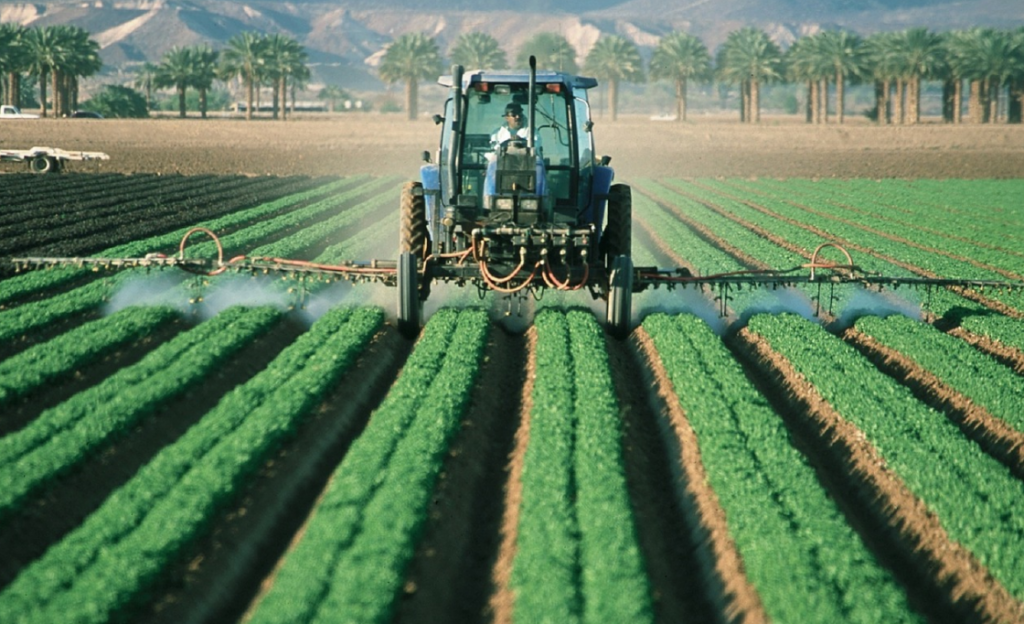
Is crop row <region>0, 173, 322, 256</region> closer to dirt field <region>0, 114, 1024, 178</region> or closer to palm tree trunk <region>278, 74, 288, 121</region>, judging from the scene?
dirt field <region>0, 114, 1024, 178</region>

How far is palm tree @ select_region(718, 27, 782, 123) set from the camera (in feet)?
277

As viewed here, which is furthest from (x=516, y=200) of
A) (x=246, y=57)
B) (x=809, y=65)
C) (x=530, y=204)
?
(x=246, y=57)

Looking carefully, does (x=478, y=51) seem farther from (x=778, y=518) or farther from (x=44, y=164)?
(x=778, y=518)

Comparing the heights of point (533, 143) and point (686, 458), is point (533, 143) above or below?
above

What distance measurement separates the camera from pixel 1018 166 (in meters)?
46.6

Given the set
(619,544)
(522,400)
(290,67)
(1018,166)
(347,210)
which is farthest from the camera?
(290,67)

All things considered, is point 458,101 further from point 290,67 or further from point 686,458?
point 290,67

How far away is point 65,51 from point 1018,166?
56218 millimetres

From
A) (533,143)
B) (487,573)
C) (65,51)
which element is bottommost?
(487,573)

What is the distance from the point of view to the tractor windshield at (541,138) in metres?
13.4

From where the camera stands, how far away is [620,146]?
57812 millimetres

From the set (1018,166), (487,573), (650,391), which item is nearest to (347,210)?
(650,391)

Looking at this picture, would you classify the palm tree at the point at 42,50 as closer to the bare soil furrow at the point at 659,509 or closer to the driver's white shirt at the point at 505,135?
the driver's white shirt at the point at 505,135

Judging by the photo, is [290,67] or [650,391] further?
[290,67]
